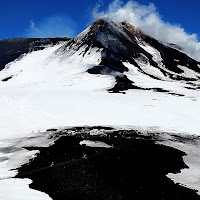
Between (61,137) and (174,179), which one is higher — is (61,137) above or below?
above

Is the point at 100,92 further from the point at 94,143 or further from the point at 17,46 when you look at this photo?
the point at 17,46

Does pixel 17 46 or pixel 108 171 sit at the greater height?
pixel 17 46

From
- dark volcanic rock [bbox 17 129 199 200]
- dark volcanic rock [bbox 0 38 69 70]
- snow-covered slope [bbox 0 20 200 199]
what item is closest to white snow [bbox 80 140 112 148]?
dark volcanic rock [bbox 17 129 199 200]

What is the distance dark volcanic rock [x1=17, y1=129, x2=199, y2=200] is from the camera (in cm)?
1186

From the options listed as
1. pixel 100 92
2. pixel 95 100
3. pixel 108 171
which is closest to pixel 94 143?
pixel 108 171

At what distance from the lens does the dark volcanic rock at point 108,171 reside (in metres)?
11.9

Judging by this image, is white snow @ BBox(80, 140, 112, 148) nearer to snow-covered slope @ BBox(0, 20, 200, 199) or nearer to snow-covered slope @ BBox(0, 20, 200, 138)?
snow-covered slope @ BBox(0, 20, 200, 199)

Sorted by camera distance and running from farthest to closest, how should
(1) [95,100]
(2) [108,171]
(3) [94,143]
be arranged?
(1) [95,100], (3) [94,143], (2) [108,171]

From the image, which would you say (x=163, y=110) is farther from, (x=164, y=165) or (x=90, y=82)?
(x=90, y=82)

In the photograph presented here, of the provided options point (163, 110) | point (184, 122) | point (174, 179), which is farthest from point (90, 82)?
point (174, 179)

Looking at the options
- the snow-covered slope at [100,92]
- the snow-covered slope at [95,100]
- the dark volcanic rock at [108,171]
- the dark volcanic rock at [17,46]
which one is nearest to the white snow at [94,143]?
the dark volcanic rock at [108,171]

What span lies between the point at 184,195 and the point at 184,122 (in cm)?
1789

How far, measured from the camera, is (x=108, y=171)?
14062mm

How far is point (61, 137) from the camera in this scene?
2170cm
